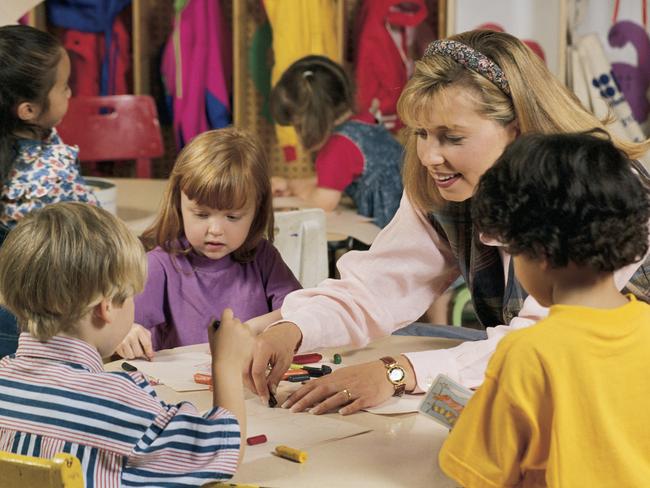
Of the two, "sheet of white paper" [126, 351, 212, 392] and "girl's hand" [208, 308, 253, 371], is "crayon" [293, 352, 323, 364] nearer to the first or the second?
"sheet of white paper" [126, 351, 212, 392]

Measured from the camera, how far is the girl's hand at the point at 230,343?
1680 millimetres

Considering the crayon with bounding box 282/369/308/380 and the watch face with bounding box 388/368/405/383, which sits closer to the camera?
the watch face with bounding box 388/368/405/383

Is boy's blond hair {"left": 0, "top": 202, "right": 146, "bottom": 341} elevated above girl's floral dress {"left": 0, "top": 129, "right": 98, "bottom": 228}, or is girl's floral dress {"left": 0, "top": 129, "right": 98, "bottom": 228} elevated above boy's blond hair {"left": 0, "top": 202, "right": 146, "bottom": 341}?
boy's blond hair {"left": 0, "top": 202, "right": 146, "bottom": 341}

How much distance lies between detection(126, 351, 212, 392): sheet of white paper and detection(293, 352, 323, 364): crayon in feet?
0.62

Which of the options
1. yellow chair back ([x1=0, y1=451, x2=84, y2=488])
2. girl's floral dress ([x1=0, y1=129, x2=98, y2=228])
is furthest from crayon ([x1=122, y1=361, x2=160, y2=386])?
girl's floral dress ([x1=0, y1=129, x2=98, y2=228])

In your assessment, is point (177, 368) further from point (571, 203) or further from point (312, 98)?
point (312, 98)

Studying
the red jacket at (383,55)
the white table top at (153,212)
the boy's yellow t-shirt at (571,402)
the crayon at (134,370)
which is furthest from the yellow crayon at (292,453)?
the red jacket at (383,55)

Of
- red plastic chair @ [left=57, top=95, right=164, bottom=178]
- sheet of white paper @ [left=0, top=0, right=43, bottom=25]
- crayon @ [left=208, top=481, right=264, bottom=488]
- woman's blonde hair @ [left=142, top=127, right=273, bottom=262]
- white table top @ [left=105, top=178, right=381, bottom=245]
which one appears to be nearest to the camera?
crayon @ [left=208, top=481, right=264, bottom=488]

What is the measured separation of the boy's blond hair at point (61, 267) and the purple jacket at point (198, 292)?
1124 millimetres

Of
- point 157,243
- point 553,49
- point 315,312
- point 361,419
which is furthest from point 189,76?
point 361,419

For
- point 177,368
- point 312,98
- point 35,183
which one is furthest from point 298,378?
point 312,98

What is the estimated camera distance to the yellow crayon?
167 centimetres

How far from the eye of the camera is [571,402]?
4.51ft

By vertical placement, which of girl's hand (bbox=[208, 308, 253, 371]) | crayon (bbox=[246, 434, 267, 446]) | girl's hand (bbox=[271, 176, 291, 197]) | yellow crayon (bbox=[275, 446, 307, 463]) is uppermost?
girl's hand (bbox=[208, 308, 253, 371])
